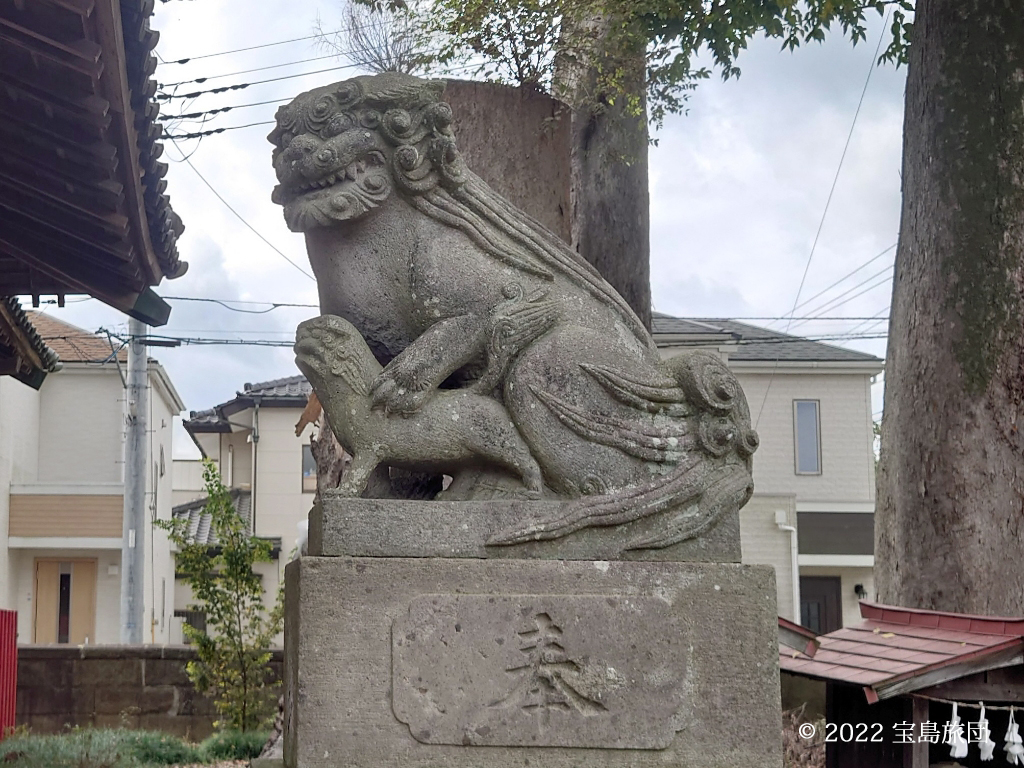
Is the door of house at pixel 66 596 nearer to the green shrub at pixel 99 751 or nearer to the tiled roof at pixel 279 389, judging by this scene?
the tiled roof at pixel 279 389

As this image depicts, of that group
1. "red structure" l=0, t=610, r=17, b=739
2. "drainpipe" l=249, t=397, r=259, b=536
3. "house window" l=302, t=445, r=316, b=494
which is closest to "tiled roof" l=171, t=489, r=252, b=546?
"drainpipe" l=249, t=397, r=259, b=536

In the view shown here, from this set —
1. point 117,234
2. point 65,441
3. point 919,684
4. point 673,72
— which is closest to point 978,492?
point 919,684

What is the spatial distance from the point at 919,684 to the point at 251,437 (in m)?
20.5

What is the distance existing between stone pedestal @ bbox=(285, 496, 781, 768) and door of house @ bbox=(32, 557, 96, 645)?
61.5ft

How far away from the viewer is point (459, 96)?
7723mm

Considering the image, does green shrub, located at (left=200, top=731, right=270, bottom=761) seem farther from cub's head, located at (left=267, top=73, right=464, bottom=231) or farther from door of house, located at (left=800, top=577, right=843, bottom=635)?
door of house, located at (left=800, top=577, right=843, bottom=635)

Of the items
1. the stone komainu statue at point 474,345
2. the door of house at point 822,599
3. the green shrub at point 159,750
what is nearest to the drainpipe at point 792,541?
the door of house at point 822,599

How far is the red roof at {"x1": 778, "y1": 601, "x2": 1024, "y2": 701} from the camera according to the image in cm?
514

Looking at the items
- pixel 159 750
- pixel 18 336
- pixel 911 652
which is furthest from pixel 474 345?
pixel 159 750

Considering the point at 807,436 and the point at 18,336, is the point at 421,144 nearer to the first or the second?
the point at 18,336

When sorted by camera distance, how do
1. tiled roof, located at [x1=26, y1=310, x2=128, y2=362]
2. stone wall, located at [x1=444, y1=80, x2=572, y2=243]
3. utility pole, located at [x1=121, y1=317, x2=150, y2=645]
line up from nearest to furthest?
stone wall, located at [x1=444, y1=80, x2=572, y2=243]
utility pole, located at [x1=121, y1=317, x2=150, y2=645]
tiled roof, located at [x1=26, y1=310, x2=128, y2=362]

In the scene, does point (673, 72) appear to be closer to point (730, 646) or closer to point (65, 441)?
point (730, 646)

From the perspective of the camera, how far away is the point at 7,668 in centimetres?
1059

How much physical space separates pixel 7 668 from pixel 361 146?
837 cm
